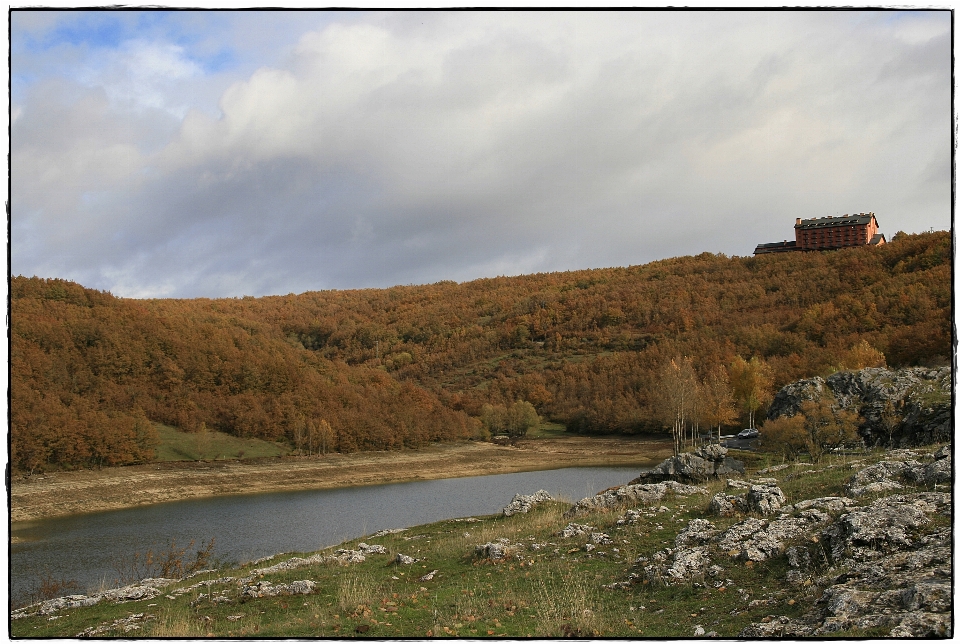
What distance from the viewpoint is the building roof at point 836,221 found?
489 feet

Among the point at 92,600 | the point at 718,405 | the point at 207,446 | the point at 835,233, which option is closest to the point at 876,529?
the point at 92,600

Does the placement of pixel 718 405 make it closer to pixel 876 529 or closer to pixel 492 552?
pixel 492 552

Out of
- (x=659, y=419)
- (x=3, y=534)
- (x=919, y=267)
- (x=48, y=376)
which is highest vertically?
(x=919, y=267)

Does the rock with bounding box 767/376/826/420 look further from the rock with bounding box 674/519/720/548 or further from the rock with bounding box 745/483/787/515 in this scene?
the rock with bounding box 674/519/720/548

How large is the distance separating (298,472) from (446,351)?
96.2 m

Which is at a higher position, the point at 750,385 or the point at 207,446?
the point at 750,385

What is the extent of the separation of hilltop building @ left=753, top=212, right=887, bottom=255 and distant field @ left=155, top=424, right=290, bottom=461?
131m

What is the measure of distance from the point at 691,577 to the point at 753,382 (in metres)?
73.4

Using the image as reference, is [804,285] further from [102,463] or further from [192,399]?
[102,463]

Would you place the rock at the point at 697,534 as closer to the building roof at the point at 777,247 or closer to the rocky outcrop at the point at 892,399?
the rocky outcrop at the point at 892,399

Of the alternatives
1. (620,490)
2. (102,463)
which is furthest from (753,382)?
(102,463)

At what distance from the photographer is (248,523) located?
37875 millimetres

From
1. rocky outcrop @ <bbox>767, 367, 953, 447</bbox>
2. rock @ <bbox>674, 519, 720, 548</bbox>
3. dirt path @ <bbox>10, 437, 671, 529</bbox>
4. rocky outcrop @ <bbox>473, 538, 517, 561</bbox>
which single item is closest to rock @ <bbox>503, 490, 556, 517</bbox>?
rocky outcrop @ <bbox>473, 538, 517, 561</bbox>

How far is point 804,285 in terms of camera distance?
136750mm
